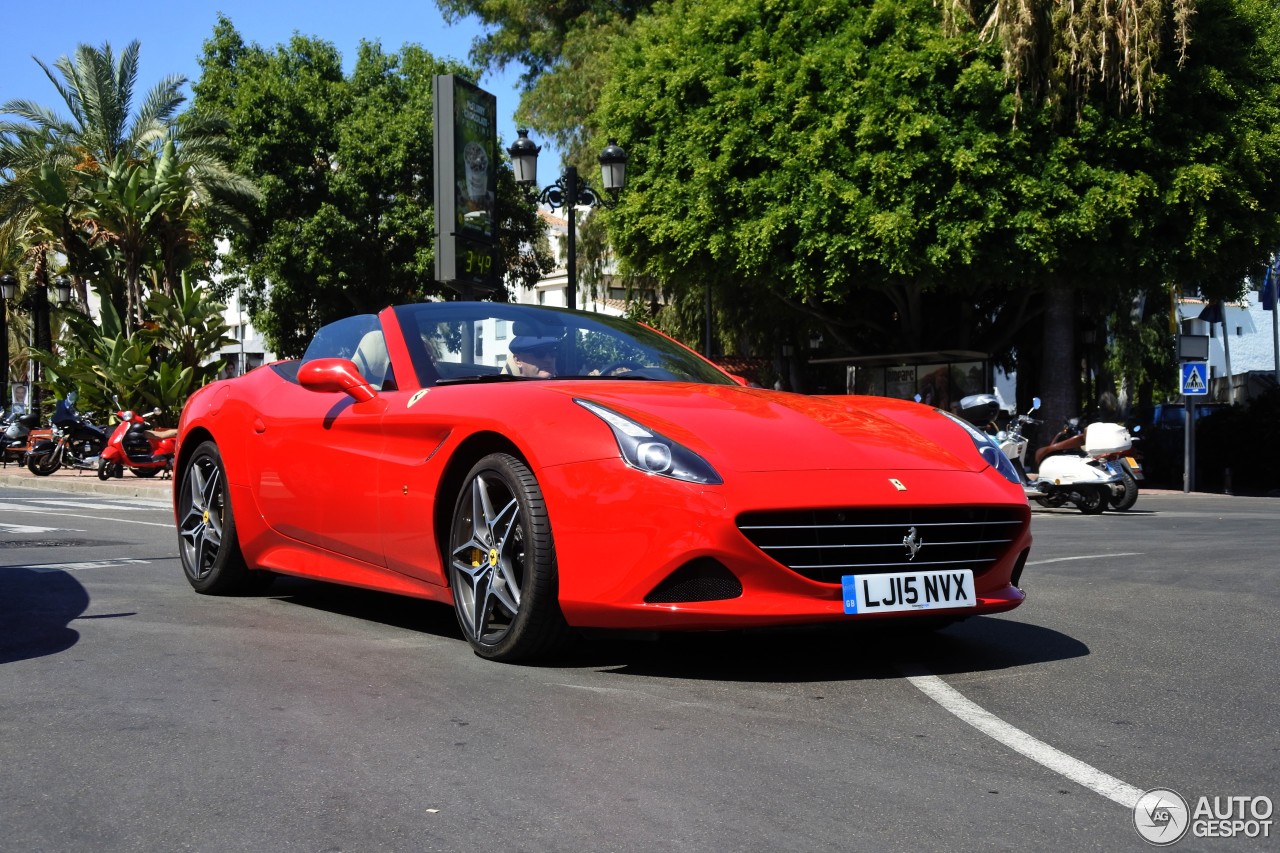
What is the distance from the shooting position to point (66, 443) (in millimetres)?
26188

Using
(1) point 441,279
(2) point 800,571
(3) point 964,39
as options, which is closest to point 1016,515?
(2) point 800,571

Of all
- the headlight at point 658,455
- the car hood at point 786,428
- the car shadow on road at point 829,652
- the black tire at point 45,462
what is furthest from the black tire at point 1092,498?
the black tire at point 45,462

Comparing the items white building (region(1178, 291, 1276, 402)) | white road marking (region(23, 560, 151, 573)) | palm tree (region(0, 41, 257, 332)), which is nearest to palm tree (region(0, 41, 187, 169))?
palm tree (region(0, 41, 257, 332))

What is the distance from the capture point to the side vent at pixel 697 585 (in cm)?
461

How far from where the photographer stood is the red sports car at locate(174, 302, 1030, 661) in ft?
15.2

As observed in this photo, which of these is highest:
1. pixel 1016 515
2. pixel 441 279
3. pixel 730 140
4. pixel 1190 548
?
pixel 730 140

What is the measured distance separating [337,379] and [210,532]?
1.69 metres

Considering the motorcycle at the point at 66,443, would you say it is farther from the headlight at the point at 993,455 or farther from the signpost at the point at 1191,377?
the headlight at the point at 993,455

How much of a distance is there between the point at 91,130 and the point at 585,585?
99.9ft

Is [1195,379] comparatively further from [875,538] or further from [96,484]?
[875,538]

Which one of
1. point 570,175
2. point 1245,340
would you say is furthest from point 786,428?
point 1245,340

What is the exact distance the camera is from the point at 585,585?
15.6 ft

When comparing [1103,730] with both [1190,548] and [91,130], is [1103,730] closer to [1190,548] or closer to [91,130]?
[1190,548]

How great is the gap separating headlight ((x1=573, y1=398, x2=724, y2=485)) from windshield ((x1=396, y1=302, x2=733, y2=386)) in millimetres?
1071
